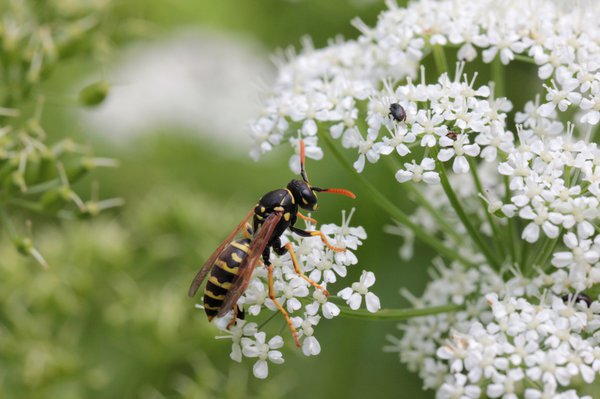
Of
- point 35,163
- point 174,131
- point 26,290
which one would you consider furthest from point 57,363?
point 174,131

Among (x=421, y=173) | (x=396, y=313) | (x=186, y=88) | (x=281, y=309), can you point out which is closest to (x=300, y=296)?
(x=281, y=309)

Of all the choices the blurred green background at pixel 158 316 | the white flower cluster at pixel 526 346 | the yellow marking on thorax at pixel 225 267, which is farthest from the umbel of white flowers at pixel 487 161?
the blurred green background at pixel 158 316

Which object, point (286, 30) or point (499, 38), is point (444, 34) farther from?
point (286, 30)

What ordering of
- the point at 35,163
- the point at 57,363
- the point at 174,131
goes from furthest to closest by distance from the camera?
1. the point at 174,131
2. the point at 57,363
3. the point at 35,163

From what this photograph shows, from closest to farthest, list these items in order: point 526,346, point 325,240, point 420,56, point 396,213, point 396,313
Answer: point 526,346
point 325,240
point 396,313
point 396,213
point 420,56

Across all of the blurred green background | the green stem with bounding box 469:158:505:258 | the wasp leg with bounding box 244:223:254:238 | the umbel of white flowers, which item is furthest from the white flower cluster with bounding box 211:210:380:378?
the blurred green background

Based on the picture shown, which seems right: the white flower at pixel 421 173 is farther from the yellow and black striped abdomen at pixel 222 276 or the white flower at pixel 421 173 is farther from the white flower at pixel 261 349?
the white flower at pixel 261 349

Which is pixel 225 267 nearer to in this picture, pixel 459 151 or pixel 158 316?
pixel 459 151

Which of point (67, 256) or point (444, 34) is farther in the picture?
point (67, 256)
